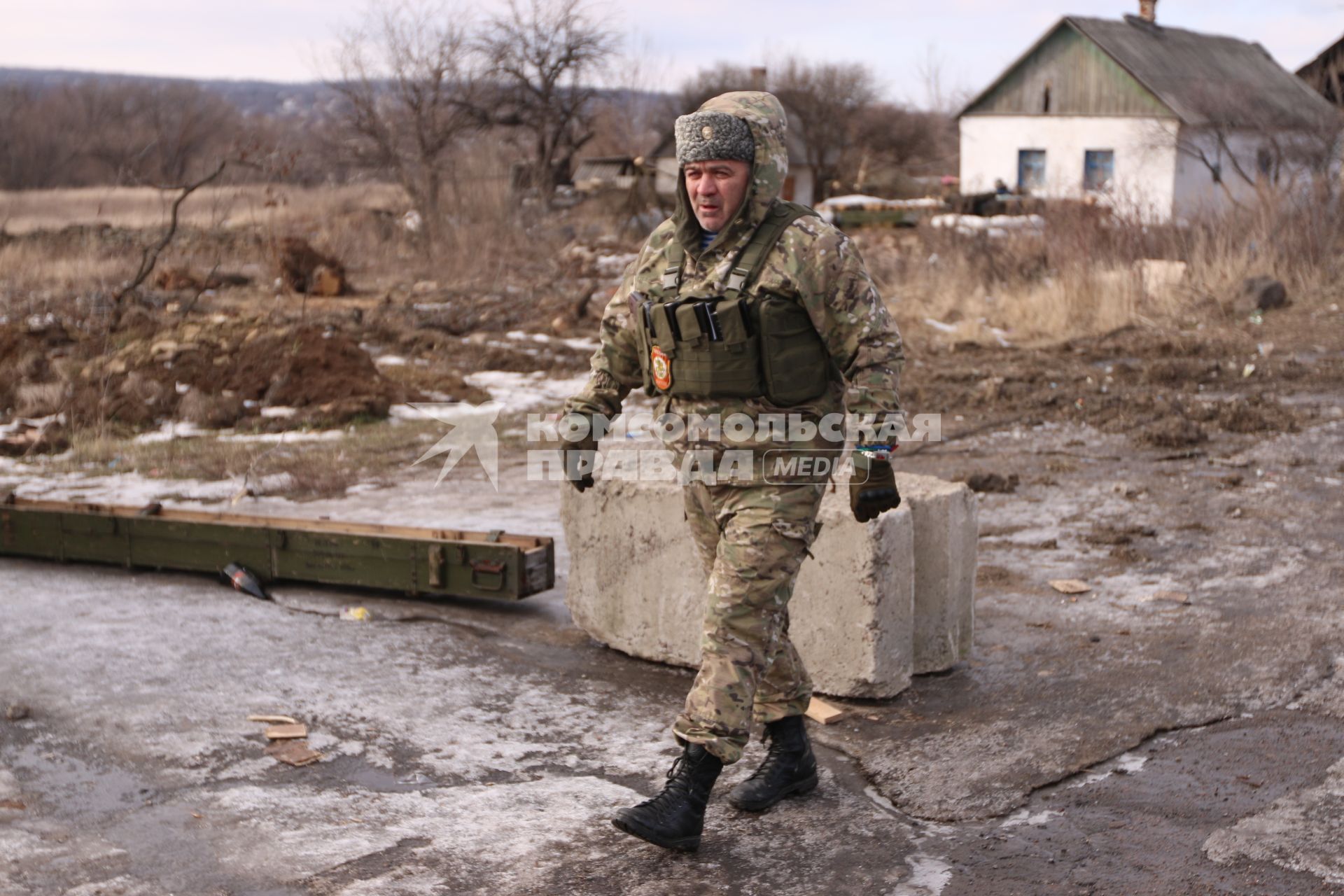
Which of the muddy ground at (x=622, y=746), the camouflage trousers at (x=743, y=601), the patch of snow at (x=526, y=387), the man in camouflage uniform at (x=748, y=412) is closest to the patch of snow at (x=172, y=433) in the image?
the patch of snow at (x=526, y=387)

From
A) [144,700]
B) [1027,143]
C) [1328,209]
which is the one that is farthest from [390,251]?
[1027,143]

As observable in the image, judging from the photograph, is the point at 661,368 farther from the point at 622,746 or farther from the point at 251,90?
the point at 251,90

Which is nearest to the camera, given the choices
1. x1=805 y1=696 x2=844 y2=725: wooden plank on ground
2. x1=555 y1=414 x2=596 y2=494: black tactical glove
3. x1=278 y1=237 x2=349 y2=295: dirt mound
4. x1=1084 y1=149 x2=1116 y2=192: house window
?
x1=555 y1=414 x2=596 y2=494: black tactical glove

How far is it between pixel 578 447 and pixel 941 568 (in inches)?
58.9

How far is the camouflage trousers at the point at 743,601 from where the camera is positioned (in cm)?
335

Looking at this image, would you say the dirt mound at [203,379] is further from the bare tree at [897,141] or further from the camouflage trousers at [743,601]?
the bare tree at [897,141]

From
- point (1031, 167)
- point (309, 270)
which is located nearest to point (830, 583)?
point (309, 270)

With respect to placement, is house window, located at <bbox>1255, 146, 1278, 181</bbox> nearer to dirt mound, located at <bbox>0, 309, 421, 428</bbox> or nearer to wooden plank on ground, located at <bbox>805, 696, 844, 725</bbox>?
dirt mound, located at <bbox>0, 309, 421, 428</bbox>

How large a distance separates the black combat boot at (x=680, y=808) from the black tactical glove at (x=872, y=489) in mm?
742

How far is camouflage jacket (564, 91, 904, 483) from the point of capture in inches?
134

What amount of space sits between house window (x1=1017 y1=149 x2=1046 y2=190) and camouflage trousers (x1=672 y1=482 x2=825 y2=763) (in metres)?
36.2

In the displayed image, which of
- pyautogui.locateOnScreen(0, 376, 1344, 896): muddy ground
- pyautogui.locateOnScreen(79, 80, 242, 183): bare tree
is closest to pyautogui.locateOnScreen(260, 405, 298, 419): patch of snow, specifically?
pyautogui.locateOnScreen(0, 376, 1344, 896): muddy ground

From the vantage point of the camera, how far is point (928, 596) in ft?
15.1

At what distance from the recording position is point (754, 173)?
3.48 metres
